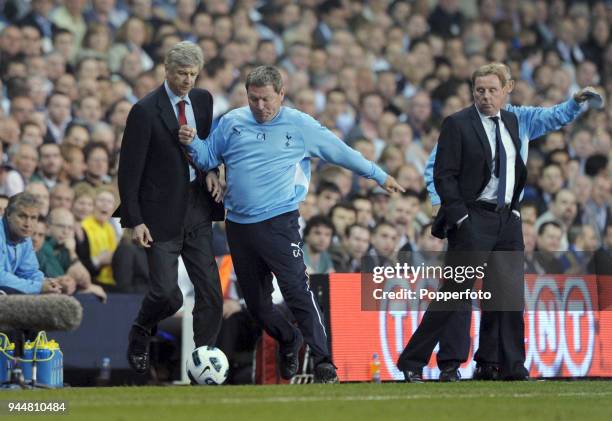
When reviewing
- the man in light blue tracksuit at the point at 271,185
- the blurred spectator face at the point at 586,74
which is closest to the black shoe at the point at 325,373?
the man in light blue tracksuit at the point at 271,185

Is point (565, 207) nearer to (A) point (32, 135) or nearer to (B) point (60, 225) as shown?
(A) point (32, 135)

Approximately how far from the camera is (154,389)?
8.80 meters

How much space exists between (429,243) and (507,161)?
4.91 metres

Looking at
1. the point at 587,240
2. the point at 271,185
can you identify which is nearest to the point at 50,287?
the point at 271,185

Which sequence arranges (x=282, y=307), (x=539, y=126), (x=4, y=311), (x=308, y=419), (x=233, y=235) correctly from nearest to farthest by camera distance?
1. (x=308, y=419)
2. (x=4, y=311)
3. (x=233, y=235)
4. (x=539, y=126)
5. (x=282, y=307)

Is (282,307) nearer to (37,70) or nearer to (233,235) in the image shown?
(233,235)

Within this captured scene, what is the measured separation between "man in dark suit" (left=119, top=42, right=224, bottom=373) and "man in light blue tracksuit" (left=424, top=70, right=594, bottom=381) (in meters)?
1.72

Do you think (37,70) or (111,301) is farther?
(37,70)

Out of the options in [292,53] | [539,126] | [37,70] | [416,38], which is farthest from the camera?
[416,38]

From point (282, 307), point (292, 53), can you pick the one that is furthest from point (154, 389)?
point (292, 53)

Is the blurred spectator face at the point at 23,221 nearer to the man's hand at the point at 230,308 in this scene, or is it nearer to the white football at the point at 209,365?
the white football at the point at 209,365

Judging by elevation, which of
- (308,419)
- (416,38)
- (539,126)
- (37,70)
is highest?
(416,38)

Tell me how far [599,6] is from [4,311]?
15021 millimetres

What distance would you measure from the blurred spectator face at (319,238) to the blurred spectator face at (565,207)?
4222 mm
